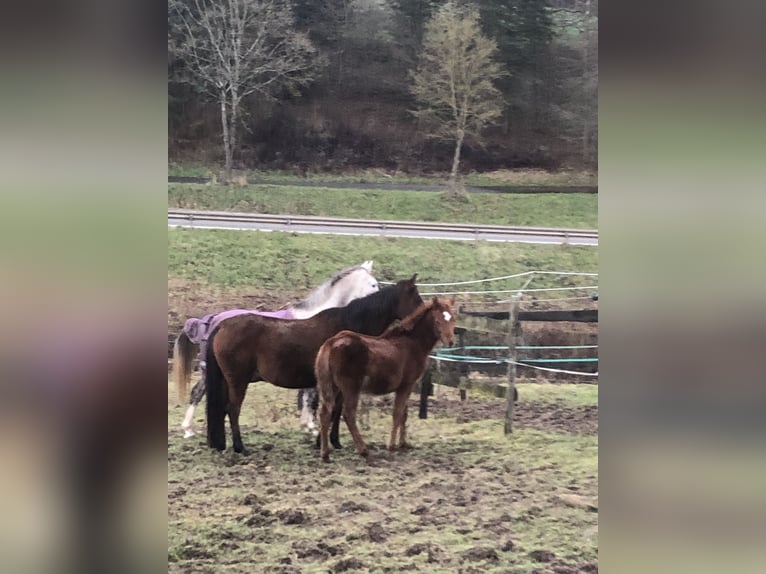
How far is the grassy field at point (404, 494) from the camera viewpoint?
2.81 m

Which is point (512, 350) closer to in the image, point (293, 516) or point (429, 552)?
point (429, 552)

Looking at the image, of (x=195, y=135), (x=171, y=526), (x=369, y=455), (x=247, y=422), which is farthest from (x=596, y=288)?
(x=171, y=526)

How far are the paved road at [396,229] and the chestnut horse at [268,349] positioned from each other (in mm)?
343

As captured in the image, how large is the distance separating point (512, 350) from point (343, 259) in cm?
94

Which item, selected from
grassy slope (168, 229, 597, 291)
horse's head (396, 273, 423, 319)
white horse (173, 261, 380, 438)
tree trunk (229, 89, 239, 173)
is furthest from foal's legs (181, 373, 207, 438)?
tree trunk (229, 89, 239, 173)

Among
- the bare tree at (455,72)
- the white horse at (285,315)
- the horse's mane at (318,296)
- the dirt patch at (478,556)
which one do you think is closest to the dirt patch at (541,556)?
the dirt patch at (478,556)

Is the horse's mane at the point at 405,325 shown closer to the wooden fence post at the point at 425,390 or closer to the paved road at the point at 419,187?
the wooden fence post at the point at 425,390

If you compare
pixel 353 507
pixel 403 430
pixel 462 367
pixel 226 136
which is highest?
pixel 226 136

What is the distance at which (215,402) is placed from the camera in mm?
2908

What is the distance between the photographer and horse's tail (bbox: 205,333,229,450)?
290cm
